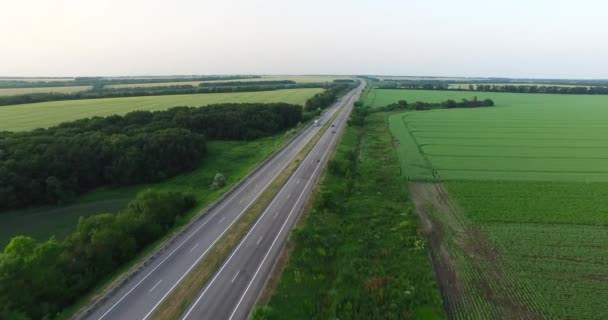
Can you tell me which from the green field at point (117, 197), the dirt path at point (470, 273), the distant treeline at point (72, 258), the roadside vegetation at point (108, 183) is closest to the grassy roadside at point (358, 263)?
the dirt path at point (470, 273)

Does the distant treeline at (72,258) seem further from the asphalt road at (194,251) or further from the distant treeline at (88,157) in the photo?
the distant treeline at (88,157)

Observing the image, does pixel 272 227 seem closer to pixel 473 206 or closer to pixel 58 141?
pixel 473 206

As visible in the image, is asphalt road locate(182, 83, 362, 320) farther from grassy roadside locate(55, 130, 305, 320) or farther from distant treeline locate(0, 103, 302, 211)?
distant treeline locate(0, 103, 302, 211)

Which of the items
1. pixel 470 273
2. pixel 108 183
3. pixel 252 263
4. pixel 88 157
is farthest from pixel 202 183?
pixel 470 273

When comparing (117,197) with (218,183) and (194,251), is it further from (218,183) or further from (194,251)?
(194,251)

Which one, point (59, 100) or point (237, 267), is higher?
point (59, 100)

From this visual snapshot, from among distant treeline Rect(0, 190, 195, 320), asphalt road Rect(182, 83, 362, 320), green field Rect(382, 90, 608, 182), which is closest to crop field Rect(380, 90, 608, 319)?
green field Rect(382, 90, 608, 182)

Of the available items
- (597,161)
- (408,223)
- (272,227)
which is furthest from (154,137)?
(597,161)
